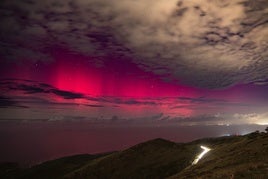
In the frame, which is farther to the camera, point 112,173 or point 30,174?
point 30,174

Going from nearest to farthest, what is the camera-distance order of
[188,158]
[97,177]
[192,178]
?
1. [192,178]
2. [188,158]
3. [97,177]

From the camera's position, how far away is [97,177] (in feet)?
341

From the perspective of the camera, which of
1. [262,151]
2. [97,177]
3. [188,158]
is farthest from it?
[97,177]

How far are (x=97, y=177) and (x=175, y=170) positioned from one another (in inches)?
1526

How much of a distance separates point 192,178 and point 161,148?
8571 cm

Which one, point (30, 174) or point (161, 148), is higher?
point (161, 148)

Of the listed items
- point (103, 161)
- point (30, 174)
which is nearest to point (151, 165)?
point (103, 161)

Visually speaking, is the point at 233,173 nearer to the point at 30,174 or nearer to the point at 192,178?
the point at 192,178

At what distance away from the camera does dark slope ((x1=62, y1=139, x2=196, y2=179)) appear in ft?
287

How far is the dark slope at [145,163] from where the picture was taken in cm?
8753

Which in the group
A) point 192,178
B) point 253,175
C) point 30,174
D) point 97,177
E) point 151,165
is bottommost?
point 30,174

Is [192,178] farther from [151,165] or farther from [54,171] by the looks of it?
[54,171]

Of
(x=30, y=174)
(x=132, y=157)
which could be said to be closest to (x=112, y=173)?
(x=132, y=157)

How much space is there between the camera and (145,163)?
103m
